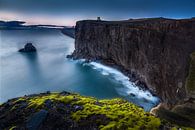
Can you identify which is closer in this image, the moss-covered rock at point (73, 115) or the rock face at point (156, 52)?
the moss-covered rock at point (73, 115)

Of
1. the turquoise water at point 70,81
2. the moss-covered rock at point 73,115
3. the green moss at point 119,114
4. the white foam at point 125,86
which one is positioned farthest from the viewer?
the turquoise water at point 70,81

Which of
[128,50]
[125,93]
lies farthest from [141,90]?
[128,50]

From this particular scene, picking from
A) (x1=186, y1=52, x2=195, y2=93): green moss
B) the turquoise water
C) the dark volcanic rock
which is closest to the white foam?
the turquoise water

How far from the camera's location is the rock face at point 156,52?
146 ft

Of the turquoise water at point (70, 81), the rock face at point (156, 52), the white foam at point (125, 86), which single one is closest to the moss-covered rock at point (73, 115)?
the rock face at point (156, 52)

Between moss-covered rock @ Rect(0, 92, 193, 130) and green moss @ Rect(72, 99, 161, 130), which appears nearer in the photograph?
green moss @ Rect(72, 99, 161, 130)

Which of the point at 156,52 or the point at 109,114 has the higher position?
the point at 109,114

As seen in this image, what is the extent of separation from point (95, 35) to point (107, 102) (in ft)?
288

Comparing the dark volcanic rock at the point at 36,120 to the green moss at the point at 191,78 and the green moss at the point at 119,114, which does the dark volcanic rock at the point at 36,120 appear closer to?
the green moss at the point at 119,114

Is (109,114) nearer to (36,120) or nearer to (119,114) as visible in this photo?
(119,114)

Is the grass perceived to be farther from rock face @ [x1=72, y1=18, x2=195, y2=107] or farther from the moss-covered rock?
rock face @ [x1=72, y1=18, x2=195, y2=107]

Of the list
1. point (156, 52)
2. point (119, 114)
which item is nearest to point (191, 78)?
point (156, 52)

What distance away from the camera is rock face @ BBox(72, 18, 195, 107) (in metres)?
44.6

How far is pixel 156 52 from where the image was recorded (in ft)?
182
